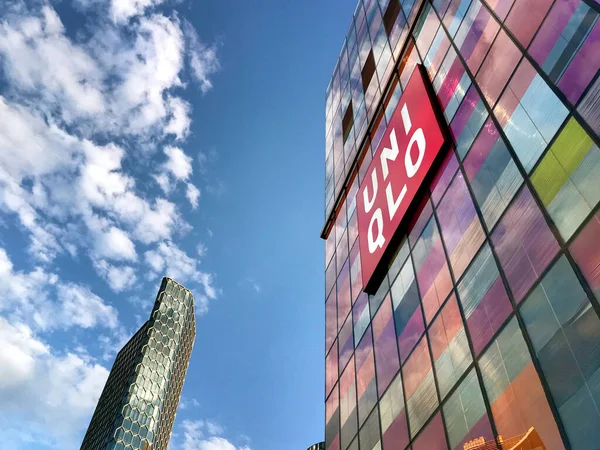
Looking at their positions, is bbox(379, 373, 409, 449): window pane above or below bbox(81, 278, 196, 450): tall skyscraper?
below

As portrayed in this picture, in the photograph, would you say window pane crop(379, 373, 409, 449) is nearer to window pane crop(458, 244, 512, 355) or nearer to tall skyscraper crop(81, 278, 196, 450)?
window pane crop(458, 244, 512, 355)

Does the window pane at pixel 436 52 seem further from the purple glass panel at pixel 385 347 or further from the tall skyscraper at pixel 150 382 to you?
the tall skyscraper at pixel 150 382

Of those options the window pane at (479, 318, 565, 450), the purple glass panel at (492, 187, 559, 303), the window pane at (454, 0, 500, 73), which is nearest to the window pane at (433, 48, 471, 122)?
the window pane at (454, 0, 500, 73)

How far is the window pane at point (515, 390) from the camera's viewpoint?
10469 mm

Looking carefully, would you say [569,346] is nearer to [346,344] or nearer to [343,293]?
[346,344]

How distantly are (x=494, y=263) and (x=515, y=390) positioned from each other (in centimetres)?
355

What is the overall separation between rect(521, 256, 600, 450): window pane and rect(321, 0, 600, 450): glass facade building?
3cm

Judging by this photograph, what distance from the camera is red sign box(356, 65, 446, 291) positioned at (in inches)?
796

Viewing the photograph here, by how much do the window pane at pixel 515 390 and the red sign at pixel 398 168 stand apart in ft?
28.3

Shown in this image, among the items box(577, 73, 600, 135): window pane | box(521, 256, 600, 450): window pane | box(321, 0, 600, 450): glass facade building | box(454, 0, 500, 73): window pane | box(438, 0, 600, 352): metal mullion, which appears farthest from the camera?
box(454, 0, 500, 73): window pane

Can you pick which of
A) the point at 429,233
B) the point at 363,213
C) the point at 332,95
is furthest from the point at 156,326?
the point at 429,233

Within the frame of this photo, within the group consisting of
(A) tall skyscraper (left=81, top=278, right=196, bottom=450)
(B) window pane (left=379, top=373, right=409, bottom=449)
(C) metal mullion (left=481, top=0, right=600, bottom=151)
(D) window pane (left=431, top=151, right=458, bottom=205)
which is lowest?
(B) window pane (left=379, top=373, right=409, bottom=449)

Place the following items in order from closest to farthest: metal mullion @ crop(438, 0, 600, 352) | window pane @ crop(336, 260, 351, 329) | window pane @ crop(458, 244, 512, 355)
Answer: metal mullion @ crop(438, 0, 600, 352)
window pane @ crop(458, 244, 512, 355)
window pane @ crop(336, 260, 351, 329)

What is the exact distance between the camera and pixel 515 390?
38.0 feet
